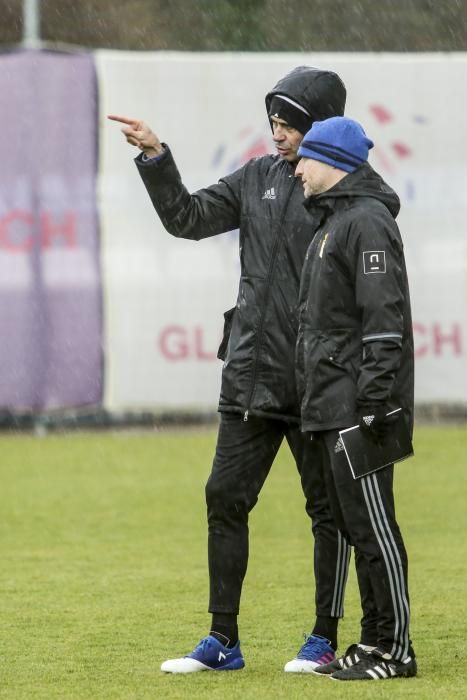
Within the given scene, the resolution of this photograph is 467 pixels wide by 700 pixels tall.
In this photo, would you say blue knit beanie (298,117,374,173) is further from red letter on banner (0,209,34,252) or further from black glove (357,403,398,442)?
red letter on banner (0,209,34,252)

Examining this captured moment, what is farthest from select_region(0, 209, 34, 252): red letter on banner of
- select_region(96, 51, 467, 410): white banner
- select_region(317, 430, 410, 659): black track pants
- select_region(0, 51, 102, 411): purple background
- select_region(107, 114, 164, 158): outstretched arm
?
select_region(317, 430, 410, 659): black track pants

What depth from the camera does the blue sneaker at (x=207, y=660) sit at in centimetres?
609

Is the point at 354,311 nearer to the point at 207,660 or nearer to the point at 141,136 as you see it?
the point at 141,136

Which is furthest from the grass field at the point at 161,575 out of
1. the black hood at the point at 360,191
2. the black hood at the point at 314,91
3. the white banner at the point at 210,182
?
the black hood at the point at 314,91

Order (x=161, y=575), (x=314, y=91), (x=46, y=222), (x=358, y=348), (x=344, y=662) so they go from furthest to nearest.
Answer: (x=46, y=222)
(x=161, y=575)
(x=314, y=91)
(x=344, y=662)
(x=358, y=348)

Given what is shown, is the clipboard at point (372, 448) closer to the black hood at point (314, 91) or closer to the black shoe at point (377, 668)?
the black shoe at point (377, 668)

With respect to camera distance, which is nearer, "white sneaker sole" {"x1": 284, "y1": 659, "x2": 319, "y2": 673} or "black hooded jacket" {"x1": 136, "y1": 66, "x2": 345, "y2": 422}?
"white sneaker sole" {"x1": 284, "y1": 659, "x2": 319, "y2": 673}

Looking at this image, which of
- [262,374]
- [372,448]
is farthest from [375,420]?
[262,374]

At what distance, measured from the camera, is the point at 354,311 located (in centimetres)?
578

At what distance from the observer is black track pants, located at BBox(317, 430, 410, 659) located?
18.9 ft

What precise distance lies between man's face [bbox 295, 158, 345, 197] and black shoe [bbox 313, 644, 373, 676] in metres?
1.54

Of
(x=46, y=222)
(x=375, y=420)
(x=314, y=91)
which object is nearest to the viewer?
(x=375, y=420)

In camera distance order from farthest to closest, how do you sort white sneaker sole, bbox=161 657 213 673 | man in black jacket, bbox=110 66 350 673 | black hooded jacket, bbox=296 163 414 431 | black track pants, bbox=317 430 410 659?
man in black jacket, bbox=110 66 350 673, white sneaker sole, bbox=161 657 213 673, black track pants, bbox=317 430 410 659, black hooded jacket, bbox=296 163 414 431

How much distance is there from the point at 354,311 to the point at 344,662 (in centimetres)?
119
